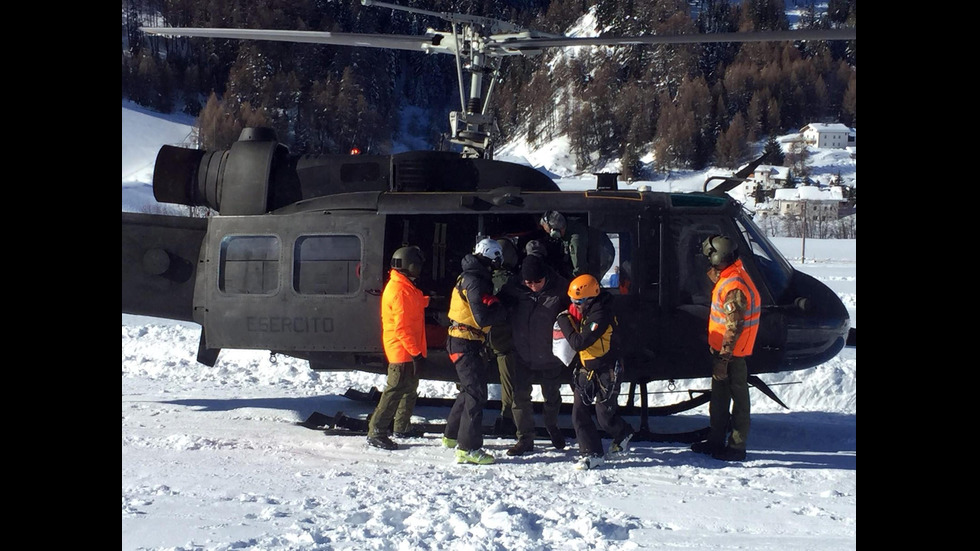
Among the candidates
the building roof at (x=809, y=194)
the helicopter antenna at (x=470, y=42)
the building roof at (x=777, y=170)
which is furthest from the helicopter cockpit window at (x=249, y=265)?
the building roof at (x=777, y=170)

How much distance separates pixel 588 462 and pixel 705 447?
111cm

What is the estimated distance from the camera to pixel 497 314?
5.88 m

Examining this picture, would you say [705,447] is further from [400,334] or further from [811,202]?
[811,202]

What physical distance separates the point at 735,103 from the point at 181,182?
43165 mm

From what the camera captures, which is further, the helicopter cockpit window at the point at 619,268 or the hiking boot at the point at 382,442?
the helicopter cockpit window at the point at 619,268

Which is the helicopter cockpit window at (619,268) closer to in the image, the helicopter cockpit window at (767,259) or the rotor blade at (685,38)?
the helicopter cockpit window at (767,259)

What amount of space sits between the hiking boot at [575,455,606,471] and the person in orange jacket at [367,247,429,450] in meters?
1.44

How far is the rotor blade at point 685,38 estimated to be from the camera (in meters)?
5.75

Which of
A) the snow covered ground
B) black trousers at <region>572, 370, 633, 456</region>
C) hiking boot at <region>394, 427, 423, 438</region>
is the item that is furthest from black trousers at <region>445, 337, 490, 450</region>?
hiking boot at <region>394, 427, 423, 438</region>

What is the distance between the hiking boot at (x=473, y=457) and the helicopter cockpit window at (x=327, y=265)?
174 cm

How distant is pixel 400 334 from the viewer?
6.20 m

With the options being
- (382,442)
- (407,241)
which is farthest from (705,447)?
(407,241)

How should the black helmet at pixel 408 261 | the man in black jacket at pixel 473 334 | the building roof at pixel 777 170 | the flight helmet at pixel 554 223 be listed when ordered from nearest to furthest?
the man in black jacket at pixel 473 334
the black helmet at pixel 408 261
the flight helmet at pixel 554 223
the building roof at pixel 777 170
